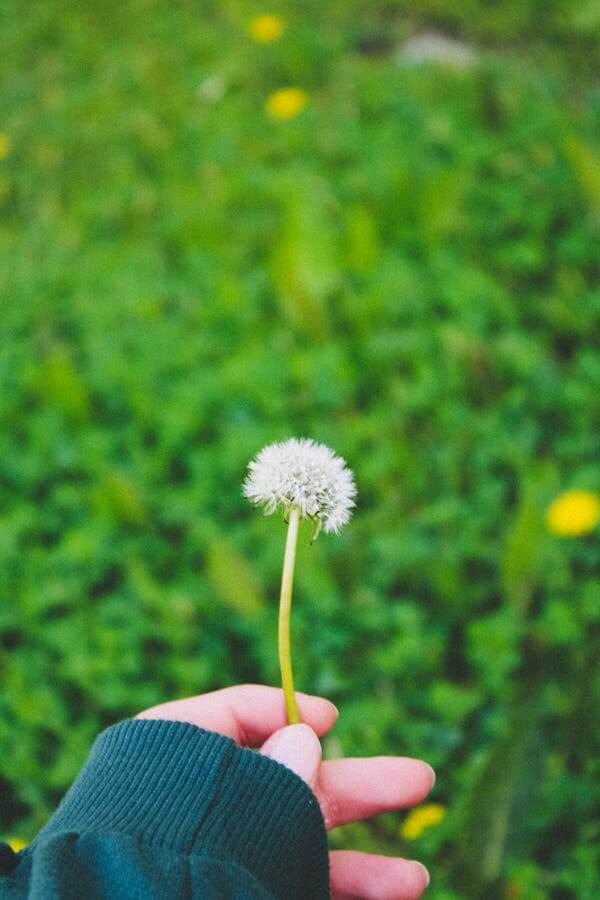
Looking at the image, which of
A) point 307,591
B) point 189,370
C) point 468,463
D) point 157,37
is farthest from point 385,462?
point 157,37

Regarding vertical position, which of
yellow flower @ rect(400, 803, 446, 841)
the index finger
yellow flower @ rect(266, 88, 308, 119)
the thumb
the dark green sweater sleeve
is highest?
yellow flower @ rect(266, 88, 308, 119)

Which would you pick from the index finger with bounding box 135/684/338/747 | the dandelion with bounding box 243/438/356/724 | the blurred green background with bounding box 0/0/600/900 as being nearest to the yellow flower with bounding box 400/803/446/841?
the blurred green background with bounding box 0/0/600/900

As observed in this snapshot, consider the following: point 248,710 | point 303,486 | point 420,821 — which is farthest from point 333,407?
point 303,486

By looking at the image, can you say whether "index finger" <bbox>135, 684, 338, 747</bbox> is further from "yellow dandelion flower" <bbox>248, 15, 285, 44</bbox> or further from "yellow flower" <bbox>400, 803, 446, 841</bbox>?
"yellow dandelion flower" <bbox>248, 15, 285, 44</bbox>

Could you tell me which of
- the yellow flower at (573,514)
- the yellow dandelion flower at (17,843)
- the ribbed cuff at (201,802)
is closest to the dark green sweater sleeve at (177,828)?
the ribbed cuff at (201,802)

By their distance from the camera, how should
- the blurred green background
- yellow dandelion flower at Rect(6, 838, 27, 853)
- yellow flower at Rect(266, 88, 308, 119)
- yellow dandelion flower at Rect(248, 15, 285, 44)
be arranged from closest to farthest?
yellow dandelion flower at Rect(6, 838, 27, 853)
the blurred green background
yellow flower at Rect(266, 88, 308, 119)
yellow dandelion flower at Rect(248, 15, 285, 44)

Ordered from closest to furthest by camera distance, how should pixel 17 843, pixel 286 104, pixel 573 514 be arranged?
1. pixel 17 843
2. pixel 573 514
3. pixel 286 104

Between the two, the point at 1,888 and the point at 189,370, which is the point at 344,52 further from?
the point at 1,888

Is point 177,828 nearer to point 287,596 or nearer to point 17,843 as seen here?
point 287,596
